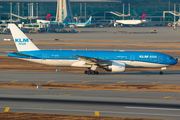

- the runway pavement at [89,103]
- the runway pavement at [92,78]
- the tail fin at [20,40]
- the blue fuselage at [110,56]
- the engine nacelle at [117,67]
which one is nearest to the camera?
the runway pavement at [89,103]

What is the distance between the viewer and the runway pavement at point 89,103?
2603 cm

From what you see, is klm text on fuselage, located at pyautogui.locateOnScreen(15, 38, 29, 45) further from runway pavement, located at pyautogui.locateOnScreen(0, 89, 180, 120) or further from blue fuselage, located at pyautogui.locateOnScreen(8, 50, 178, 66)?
runway pavement, located at pyautogui.locateOnScreen(0, 89, 180, 120)

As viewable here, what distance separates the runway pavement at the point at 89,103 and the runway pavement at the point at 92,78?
649 centimetres

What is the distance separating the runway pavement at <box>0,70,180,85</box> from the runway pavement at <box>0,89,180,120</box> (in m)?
6.49

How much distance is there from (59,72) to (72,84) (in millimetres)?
10974

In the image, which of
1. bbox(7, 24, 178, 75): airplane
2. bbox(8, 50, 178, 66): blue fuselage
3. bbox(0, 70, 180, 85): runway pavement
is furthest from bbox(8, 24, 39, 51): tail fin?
bbox(0, 70, 180, 85): runway pavement

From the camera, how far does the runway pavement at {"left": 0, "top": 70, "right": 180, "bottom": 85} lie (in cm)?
4050

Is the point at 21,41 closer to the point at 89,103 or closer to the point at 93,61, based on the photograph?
the point at 93,61

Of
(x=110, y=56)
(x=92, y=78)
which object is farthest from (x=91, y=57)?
(x=92, y=78)

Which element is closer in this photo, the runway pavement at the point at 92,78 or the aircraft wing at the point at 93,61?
the runway pavement at the point at 92,78

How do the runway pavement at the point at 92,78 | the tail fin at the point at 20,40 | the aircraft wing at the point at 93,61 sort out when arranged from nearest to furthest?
the runway pavement at the point at 92,78
the aircraft wing at the point at 93,61
the tail fin at the point at 20,40

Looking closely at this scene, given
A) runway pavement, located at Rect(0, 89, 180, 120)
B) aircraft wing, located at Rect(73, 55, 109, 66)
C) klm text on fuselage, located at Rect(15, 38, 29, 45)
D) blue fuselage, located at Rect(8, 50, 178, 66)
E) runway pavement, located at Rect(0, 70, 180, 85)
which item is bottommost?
runway pavement, located at Rect(0, 89, 180, 120)

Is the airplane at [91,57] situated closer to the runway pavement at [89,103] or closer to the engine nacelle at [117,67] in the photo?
the engine nacelle at [117,67]

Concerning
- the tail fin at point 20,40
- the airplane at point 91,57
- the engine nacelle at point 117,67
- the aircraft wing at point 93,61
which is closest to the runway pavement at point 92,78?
the engine nacelle at point 117,67
